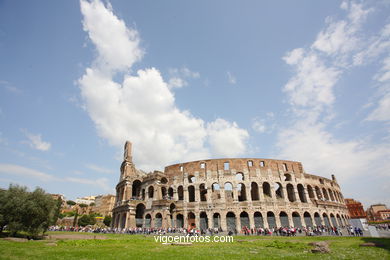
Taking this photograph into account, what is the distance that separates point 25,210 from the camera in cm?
1992

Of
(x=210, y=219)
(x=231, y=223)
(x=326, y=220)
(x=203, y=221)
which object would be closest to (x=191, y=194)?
(x=203, y=221)

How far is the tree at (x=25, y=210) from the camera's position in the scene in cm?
1983

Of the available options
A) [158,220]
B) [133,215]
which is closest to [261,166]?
[158,220]

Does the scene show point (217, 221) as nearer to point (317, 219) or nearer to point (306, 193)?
point (306, 193)

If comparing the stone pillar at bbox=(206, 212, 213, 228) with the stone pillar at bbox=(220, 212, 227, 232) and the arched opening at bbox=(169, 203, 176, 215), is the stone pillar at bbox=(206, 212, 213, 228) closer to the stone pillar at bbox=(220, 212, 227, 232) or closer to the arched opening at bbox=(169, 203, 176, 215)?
the stone pillar at bbox=(220, 212, 227, 232)

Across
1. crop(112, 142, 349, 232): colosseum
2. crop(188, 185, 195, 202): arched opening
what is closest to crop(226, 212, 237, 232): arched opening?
crop(112, 142, 349, 232): colosseum

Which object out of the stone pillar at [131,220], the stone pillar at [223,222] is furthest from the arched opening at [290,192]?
the stone pillar at [131,220]

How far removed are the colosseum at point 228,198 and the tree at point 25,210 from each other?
13.8 m

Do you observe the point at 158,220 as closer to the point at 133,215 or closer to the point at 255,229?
the point at 133,215

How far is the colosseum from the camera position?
106 ft

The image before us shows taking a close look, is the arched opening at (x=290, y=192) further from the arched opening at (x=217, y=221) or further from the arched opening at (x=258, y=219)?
the arched opening at (x=217, y=221)

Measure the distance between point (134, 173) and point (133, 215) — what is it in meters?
9.18

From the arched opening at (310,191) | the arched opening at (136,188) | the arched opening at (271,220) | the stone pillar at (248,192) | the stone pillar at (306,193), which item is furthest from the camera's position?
the arched opening at (136,188)

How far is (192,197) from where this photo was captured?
3794 centimetres
